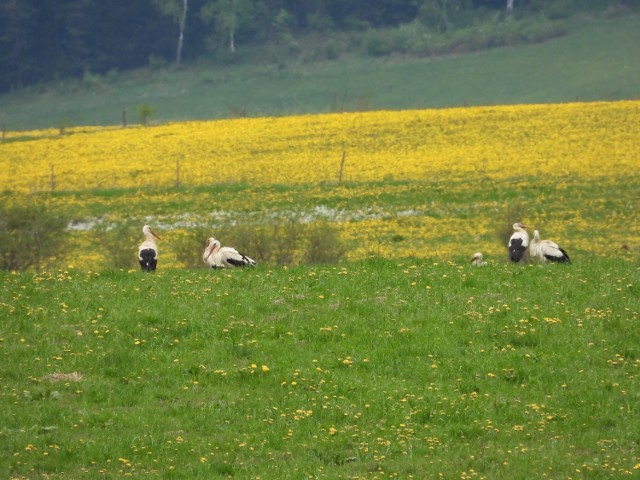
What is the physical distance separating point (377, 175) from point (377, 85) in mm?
52973

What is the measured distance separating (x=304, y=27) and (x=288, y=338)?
111m

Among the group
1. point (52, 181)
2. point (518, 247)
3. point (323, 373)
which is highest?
point (323, 373)

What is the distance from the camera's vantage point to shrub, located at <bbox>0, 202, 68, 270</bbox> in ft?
86.3

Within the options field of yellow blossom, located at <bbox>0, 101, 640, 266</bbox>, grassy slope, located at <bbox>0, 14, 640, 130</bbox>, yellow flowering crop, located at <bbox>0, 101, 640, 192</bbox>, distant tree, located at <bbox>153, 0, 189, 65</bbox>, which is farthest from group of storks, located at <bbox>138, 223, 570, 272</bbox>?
distant tree, located at <bbox>153, 0, 189, 65</bbox>

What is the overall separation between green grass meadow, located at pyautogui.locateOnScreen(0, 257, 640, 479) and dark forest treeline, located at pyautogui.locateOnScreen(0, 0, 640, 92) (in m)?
101

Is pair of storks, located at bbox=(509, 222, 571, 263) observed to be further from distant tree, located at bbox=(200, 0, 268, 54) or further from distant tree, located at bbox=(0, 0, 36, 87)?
distant tree, located at bbox=(0, 0, 36, 87)

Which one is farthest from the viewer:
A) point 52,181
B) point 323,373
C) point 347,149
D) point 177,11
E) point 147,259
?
point 177,11

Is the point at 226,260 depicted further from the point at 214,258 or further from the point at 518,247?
the point at 518,247

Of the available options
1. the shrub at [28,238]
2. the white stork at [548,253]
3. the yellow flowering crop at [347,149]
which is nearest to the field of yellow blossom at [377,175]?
the yellow flowering crop at [347,149]

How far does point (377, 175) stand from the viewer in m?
45.6

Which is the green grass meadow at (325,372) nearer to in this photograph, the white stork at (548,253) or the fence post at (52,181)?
the white stork at (548,253)

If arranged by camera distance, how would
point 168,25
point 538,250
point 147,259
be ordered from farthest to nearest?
point 168,25 < point 538,250 < point 147,259

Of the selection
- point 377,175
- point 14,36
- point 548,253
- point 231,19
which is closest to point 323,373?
point 548,253

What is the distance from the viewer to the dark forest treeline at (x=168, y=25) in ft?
389
